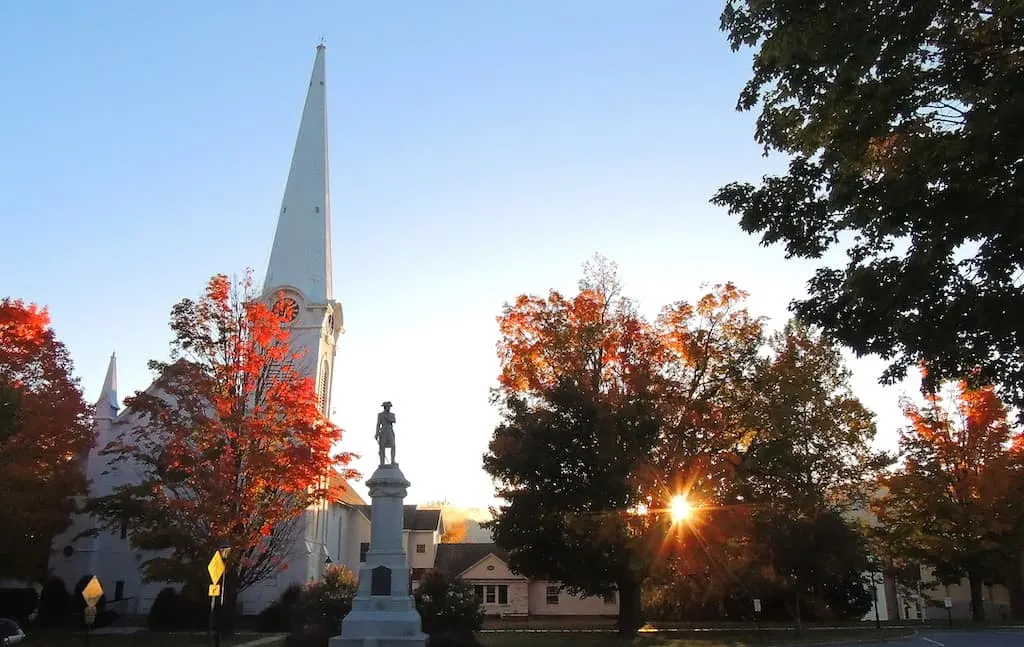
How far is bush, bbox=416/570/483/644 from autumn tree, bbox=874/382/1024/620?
23.1 metres

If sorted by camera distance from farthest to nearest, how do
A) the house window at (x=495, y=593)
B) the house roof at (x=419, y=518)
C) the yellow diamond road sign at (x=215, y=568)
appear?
the house roof at (x=419, y=518) < the house window at (x=495, y=593) < the yellow diamond road sign at (x=215, y=568)

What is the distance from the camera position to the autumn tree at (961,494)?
1409 inches

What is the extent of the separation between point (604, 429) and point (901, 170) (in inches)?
684

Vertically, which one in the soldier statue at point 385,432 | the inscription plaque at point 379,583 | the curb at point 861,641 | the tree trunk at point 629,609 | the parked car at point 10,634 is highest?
the soldier statue at point 385,432

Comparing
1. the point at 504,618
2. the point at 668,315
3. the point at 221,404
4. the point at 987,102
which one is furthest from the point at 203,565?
the point at 504,618

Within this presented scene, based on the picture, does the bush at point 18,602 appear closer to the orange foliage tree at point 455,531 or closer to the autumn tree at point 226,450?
the autumn tree at point 226,450

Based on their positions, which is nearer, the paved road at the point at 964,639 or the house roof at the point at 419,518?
the paved road at the point at 964,639

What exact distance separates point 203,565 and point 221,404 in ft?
15.6

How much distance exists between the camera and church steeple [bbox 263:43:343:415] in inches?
1598

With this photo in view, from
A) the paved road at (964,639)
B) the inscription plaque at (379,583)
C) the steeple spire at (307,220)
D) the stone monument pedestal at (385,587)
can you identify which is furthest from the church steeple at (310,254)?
the paved road at (964,639)

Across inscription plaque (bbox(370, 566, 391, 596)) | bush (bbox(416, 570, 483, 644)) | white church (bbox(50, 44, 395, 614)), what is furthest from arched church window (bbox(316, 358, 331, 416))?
inscription plaque (bbox(370, 566, 391, 596))

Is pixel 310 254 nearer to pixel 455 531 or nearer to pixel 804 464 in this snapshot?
pixel 804 464

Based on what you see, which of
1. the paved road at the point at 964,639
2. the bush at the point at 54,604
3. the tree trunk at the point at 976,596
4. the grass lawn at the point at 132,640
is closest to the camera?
the paved road at the point at 964,639

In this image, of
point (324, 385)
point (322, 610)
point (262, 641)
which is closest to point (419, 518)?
point (324, 385)
